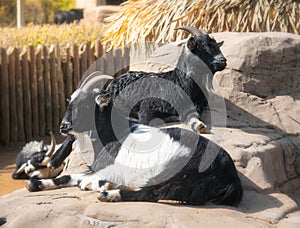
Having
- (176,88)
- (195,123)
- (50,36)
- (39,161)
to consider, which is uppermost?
(176,88)

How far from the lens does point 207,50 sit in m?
6.99

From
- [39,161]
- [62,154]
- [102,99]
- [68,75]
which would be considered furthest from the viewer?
[68,75]

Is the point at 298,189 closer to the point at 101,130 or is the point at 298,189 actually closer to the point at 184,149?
the point at 184,149

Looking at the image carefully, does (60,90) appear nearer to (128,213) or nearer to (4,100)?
(4,100)

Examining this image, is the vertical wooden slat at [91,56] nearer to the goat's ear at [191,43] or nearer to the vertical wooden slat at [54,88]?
the vertical wooden slat at [54,88]

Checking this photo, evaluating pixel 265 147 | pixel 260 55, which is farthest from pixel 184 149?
pixel 260 55

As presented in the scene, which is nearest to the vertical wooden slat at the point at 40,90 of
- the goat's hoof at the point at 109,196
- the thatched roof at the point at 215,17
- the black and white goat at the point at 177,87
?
the thatched roof at the point at 215,17

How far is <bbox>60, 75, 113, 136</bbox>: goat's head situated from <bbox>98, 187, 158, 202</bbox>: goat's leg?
762 mm

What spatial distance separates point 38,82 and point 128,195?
7.38 meters

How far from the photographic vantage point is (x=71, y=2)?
30781 millimetres

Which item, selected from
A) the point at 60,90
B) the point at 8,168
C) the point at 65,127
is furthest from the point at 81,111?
the point at 60,90

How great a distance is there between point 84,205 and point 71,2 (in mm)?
26211

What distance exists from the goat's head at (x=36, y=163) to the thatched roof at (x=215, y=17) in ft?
9.25

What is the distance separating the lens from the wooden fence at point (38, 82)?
12.1m
